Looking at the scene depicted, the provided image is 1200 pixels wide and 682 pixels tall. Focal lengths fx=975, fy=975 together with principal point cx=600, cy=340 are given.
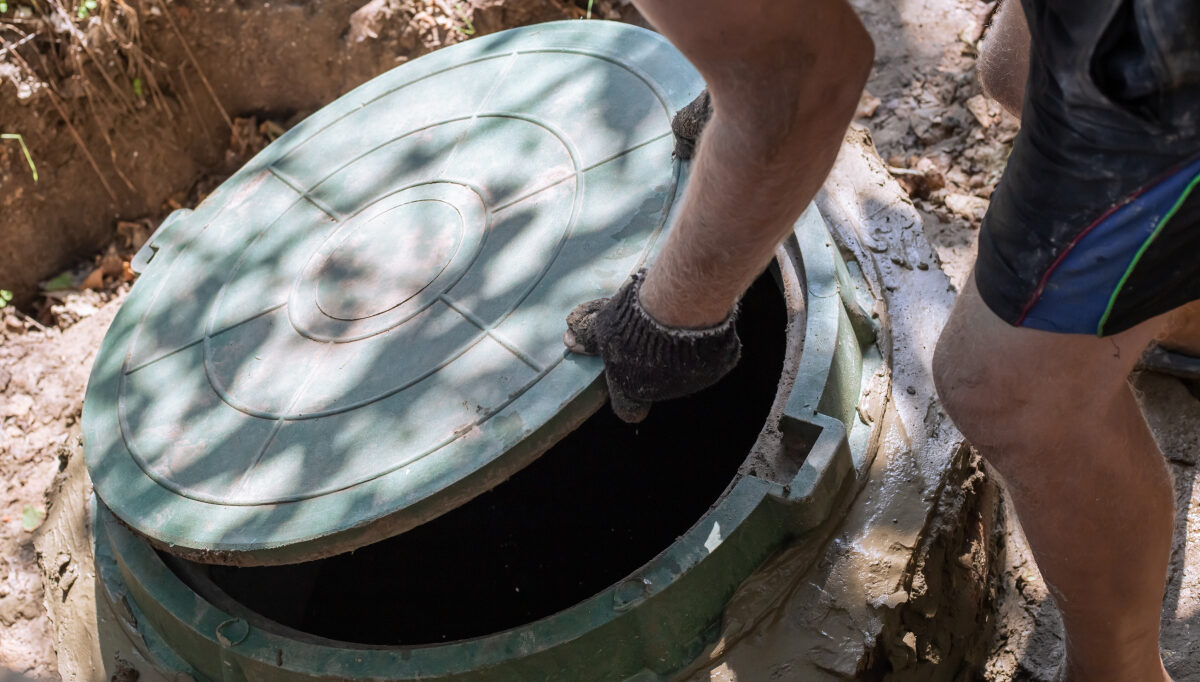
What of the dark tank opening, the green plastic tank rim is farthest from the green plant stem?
the green plastic tank rim

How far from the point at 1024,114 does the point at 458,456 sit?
1.13 metres

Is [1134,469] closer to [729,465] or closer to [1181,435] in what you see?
[1181,435]

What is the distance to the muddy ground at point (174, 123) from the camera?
315cm

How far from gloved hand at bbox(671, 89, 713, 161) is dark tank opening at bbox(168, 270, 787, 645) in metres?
0.59

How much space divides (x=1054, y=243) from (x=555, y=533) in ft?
6.18

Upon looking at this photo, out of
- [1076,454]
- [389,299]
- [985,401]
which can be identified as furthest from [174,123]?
[1076,454]

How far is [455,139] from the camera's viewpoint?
2547mm

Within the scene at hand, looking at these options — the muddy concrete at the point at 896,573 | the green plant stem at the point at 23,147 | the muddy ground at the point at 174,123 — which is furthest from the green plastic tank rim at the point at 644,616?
the green plant stem at the point at 23,147

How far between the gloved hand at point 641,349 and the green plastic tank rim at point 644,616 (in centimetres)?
20

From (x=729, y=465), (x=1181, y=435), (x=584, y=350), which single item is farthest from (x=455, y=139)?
(x=1181, y=435)

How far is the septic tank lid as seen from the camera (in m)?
1.91

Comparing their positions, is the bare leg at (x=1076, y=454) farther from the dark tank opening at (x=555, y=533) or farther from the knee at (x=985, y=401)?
the dark tank opening at (x=555, y=533)

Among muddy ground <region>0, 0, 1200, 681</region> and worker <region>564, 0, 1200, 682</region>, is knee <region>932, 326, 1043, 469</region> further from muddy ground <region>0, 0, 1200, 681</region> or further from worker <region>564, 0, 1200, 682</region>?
muddy ground <region>0, 0, 1200, 681</region>

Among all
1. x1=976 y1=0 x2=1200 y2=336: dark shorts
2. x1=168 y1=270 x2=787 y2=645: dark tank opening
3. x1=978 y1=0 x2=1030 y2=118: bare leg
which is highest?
x1=976 y1=0 x2=1200 y2=336: dark shorts
